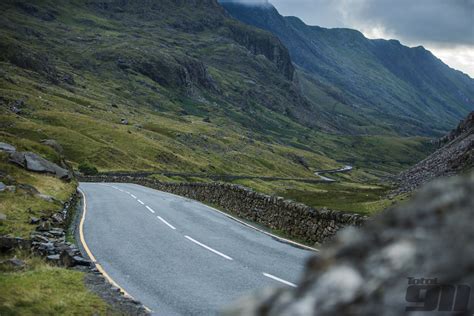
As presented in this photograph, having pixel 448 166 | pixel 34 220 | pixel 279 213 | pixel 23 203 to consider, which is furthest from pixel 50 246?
pixel 448 166

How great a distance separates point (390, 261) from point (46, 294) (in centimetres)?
917

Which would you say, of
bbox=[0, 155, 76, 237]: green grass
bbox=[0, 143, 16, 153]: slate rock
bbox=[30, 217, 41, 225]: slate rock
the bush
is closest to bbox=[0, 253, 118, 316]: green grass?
bbox=[0, 155, 76, 237]: green grass

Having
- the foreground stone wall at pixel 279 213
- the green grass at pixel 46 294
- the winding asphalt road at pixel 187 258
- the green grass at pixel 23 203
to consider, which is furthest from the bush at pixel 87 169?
the green grass at pixel 46 294

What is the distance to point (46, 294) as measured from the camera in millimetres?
9633

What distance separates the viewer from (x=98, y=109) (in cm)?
15412

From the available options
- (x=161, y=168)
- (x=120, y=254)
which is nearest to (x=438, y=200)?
(x=120, y=254)

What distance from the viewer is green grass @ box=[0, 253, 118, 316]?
28.5ft

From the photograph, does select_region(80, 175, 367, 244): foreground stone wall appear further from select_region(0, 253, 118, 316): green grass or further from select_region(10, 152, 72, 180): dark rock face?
select_region(10, 152, 72, 180): dark rock face

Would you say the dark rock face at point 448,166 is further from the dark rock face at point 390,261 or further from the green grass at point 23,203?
the dark rock face at point 390,261

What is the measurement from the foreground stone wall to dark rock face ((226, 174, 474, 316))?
43.2 ft

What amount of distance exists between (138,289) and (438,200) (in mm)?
10241

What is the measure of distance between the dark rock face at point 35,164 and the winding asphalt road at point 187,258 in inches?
453

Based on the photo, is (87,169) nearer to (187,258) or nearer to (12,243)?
(12,243)

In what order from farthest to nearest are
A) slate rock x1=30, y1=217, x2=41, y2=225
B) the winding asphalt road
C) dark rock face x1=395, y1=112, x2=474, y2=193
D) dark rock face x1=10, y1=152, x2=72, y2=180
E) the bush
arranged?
the bush < dark rock face x1=395, y1=112, x2=474, y2=193 < dark rock face x1=10, y1=152, x2=72, y2=180 < slate rock x1=30, y1=217, x2=41, y2=225 < the winding asphalt road
